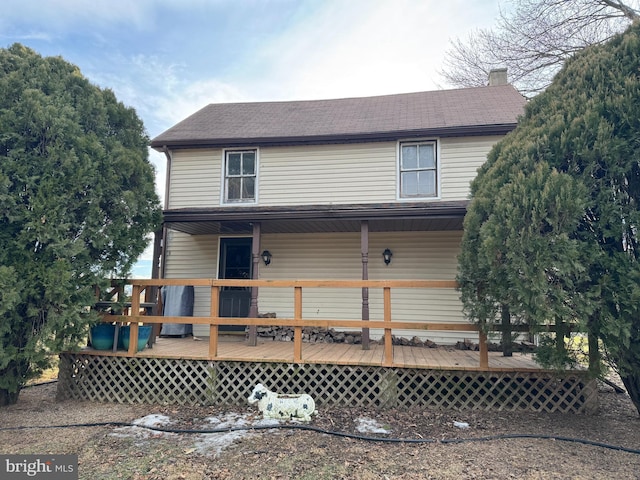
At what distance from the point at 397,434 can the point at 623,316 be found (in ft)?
7.41

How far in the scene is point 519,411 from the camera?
4070mm

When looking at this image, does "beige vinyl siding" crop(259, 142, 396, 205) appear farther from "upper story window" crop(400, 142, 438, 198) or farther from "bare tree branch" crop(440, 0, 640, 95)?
"bare tree branch" crop(440, 0, 640, 95)

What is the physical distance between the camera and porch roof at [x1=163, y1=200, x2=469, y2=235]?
6324mm

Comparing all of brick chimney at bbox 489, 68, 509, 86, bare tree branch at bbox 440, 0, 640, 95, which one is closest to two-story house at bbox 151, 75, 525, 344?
brick chimney at bbox 489, 68, 509, 86

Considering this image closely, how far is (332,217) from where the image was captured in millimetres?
6523

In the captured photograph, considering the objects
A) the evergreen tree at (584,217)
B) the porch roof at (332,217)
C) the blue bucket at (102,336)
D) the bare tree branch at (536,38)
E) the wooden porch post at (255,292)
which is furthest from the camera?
the bare tree branch at (536,38)

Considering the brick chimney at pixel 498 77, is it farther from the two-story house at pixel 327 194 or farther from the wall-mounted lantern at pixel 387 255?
the wall-mounted lantern at pixel 387 255

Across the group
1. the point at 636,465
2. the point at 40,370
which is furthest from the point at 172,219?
the point at 636,465

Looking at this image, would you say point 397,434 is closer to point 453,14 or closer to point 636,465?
point 636,465

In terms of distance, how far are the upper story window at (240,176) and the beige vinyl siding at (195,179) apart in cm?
19

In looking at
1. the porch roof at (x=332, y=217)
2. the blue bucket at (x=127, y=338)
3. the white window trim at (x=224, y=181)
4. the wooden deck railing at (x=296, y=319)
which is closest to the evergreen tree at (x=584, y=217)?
the wooden deck railing at (x=296, y=319)

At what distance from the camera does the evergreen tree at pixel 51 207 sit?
397 centimetres

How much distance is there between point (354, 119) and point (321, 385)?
19.9ft

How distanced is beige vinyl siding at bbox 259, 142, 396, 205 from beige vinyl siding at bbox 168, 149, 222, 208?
1039 mm
